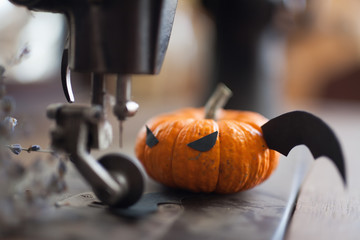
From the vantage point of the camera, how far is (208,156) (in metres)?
0.71

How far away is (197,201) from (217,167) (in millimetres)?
78

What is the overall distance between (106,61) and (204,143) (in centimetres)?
26

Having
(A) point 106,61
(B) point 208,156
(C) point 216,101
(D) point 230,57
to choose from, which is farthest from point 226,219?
(D) point 230,57

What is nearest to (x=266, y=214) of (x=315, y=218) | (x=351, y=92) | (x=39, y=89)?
(x=315, y=218)

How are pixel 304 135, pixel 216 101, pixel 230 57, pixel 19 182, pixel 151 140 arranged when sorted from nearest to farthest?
1. pixel 19 182
2. pixel 304 135
3. pixel 151 140
4. pixel 216 101
5. pixel 230 57

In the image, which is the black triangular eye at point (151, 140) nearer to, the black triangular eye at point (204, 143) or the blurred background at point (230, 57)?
the black triangular eye at point (204, 143)

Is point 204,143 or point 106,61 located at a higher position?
point 106,61

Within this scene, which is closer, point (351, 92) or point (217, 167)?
point (217, 167)

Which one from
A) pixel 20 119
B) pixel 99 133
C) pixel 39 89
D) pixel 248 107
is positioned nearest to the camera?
pixel 99 133

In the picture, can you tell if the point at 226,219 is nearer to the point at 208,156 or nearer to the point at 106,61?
the point at 208,156

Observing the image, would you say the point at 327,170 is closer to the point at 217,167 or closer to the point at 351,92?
the point at 217,167

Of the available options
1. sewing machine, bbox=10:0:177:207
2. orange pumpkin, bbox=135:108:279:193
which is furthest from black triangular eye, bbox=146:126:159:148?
sewing machine, bbox=10:0:177:207

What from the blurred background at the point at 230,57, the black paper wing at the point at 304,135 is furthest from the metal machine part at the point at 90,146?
the black paper wing at the point at 304,135

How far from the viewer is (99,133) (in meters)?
0.54
